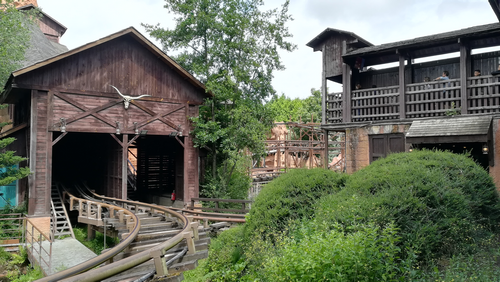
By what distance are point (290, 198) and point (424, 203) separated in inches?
94.4

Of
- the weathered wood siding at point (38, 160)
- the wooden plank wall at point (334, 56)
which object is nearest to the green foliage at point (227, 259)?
the weathered wood siding at point (38, 160)

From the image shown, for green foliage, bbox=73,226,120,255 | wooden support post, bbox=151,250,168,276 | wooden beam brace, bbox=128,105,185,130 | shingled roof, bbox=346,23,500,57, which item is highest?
shingled roof, bbox=346,23,500,57

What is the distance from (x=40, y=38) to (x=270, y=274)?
28307 mm

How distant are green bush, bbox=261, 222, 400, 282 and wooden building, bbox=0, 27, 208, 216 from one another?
12.1 m

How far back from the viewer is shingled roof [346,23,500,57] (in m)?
12.7

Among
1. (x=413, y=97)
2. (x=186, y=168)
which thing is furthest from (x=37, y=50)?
(x=413, y=97)

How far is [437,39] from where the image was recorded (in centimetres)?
1345

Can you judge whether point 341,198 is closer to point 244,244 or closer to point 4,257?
point 244,244

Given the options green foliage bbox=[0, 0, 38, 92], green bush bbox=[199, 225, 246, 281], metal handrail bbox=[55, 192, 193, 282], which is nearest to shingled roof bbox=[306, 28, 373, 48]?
green bush bbox=[199, 225, 246, 281]

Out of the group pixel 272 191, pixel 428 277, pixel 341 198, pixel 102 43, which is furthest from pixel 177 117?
pixel 428 277

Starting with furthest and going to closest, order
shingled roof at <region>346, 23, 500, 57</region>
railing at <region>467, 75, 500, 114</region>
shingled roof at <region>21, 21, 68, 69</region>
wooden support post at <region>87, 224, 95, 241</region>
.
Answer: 1. shingled roof at <region>21, 21, 68, 69</region>
2. wooden support post at <region>87, 224, 95, 241</region>
3. shingled roof at <region>346, 23, 500, 57</region>
4. railing at <region>467, 75, 500, 114</region>

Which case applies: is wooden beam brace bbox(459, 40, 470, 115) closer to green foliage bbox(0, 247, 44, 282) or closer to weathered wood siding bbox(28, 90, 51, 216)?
green foliage bbox(0, 247, 44, 282)

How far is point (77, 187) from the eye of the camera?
63.2 feet

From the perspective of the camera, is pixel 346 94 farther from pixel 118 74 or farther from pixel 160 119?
pixel 118 74
